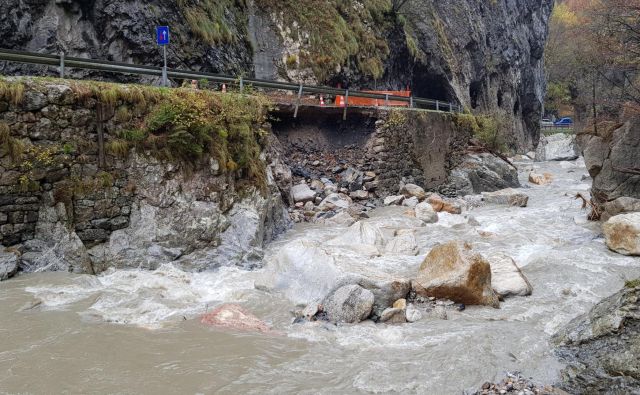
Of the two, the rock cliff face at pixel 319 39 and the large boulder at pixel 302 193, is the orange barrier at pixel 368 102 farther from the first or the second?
the large boulder at pixel 302 193

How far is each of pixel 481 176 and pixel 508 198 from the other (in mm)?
4146

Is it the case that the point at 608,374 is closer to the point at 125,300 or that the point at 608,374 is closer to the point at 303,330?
the point at 303,330

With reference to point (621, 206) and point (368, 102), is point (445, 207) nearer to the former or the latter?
point (621, 206)

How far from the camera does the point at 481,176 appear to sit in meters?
21.8

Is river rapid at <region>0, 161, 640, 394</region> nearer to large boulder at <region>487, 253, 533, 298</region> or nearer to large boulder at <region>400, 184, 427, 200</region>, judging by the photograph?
large boulder at <region>487, 253, 533, 298</region>

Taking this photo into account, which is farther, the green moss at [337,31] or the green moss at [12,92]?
the green moss at [337,31]

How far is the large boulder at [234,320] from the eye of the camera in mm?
6805

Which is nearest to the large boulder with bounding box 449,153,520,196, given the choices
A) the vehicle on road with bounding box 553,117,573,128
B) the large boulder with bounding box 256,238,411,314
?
the large boulder with bounding box 256,238,411,314

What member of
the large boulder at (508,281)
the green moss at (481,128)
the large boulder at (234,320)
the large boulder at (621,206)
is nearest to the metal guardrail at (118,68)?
the large boulder at (234,320)

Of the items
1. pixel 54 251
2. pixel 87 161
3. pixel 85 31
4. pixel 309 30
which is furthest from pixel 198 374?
pixel 309 30

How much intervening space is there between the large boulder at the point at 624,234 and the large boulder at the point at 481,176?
974cm

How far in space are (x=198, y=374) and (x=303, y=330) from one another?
6.15 ft

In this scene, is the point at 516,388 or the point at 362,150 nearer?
the point at 516,388

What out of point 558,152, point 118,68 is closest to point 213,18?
point 118,68
